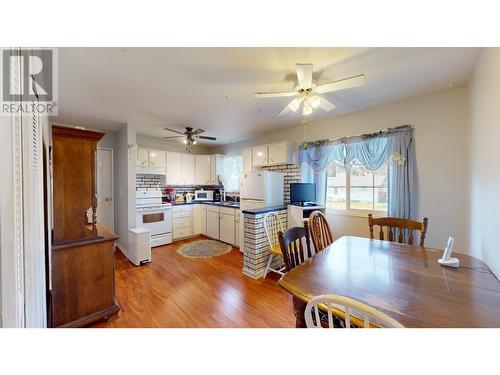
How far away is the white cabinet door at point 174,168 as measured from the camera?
4500 millimetres

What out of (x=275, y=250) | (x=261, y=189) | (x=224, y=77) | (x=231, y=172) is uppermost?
(x=224, y=77)

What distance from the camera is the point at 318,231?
177cm

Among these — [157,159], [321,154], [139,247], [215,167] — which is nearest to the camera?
[139,247]

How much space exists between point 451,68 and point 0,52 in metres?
2.95

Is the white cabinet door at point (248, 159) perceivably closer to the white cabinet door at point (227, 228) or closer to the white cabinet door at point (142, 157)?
the white cabinet door at point (227, 228)

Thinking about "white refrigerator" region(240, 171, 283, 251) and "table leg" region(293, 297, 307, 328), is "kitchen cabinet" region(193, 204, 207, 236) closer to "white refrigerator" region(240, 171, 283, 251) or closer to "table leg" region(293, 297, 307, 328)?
"white refrigerator" region(240, 171, 283, 251)

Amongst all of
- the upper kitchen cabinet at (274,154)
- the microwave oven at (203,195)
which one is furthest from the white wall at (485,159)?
the microwave oven at (203,195)

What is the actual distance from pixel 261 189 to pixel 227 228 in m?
1.26

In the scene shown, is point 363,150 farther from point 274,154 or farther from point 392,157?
point 274,154

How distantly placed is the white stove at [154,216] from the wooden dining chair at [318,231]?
3232 millimetres

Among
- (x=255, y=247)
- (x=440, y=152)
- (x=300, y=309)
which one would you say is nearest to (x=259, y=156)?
(x=255, y=247)

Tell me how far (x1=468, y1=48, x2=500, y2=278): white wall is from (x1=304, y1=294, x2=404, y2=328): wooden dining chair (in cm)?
106
